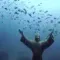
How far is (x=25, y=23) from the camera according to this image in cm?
254

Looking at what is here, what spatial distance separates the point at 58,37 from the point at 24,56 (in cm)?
62

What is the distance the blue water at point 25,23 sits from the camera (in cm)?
241

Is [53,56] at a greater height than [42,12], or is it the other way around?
[42,12]

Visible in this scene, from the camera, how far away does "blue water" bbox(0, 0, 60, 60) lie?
2.41m

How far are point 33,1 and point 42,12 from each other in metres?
0.24

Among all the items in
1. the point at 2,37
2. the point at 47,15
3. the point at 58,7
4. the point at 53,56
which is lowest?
the point at 53,56

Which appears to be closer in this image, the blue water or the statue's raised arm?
the statue's raised arm

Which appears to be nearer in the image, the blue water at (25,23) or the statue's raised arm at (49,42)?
the statue's raised arm at (49,42)

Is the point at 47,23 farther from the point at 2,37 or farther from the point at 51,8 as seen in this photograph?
the point at 2,37

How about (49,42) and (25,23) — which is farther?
(25,23)

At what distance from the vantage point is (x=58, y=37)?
100 inches

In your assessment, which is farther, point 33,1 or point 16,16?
point 16,16

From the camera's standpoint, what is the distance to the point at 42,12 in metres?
2.49

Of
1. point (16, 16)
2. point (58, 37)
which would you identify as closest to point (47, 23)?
point (58, 37)
